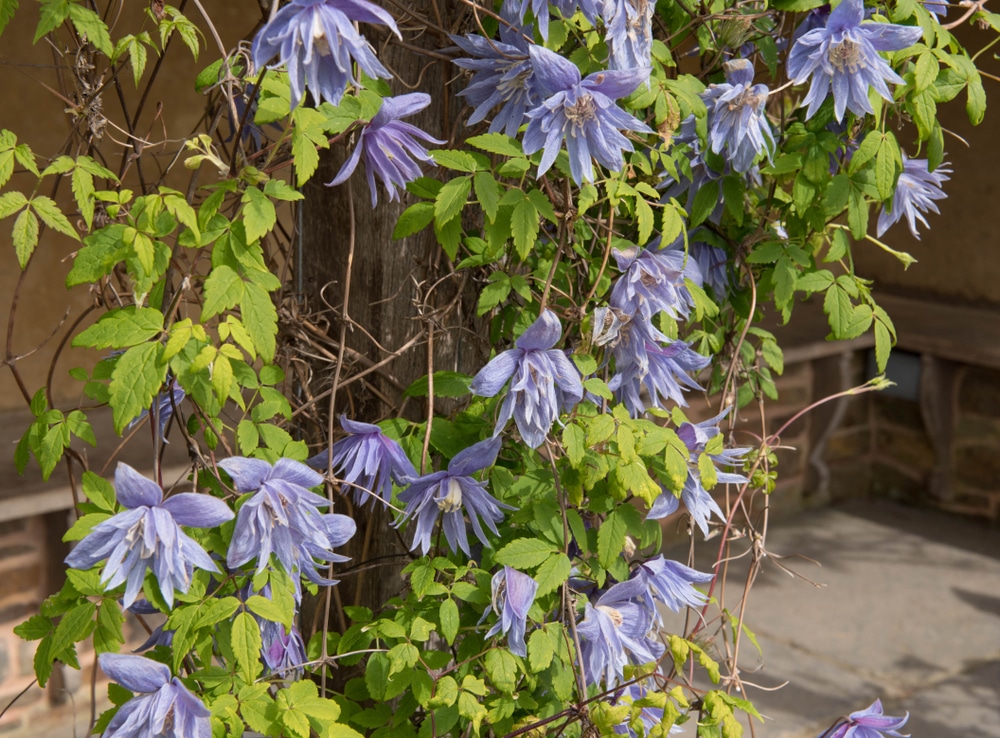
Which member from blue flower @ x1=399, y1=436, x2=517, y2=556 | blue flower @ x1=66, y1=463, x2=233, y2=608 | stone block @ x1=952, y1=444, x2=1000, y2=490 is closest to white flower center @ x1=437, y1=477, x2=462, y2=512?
blue flower @ x1=399, y1=436, x2=517, y2=556

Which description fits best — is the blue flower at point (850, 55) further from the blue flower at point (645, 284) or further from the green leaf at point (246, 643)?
the green leaf at point (246, 643)

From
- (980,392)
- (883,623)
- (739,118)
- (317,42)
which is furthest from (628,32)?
(980,392)

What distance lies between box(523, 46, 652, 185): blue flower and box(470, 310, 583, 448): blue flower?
0.18m

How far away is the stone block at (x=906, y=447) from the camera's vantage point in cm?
517

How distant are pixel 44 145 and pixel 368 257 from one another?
242 cm

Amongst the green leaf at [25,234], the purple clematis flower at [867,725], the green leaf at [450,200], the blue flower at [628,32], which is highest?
the blue flower at [628,32]

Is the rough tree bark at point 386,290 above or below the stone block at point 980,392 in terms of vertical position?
above

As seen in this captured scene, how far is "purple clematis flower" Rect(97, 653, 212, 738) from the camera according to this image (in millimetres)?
1193

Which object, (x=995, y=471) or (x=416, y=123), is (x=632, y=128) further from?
(x=995, y=471)

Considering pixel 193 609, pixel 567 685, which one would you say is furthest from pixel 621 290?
pixel 193 609

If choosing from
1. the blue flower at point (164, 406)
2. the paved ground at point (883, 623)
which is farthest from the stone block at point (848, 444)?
the blue flower at point (164, 406)

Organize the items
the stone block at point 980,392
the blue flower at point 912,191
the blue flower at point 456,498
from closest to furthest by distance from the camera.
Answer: the blue flower at point 456,498, the blue flower at point 912,191, the stone block at point 980,392

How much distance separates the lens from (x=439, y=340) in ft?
5.30

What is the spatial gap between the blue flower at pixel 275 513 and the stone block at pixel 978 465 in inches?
169
